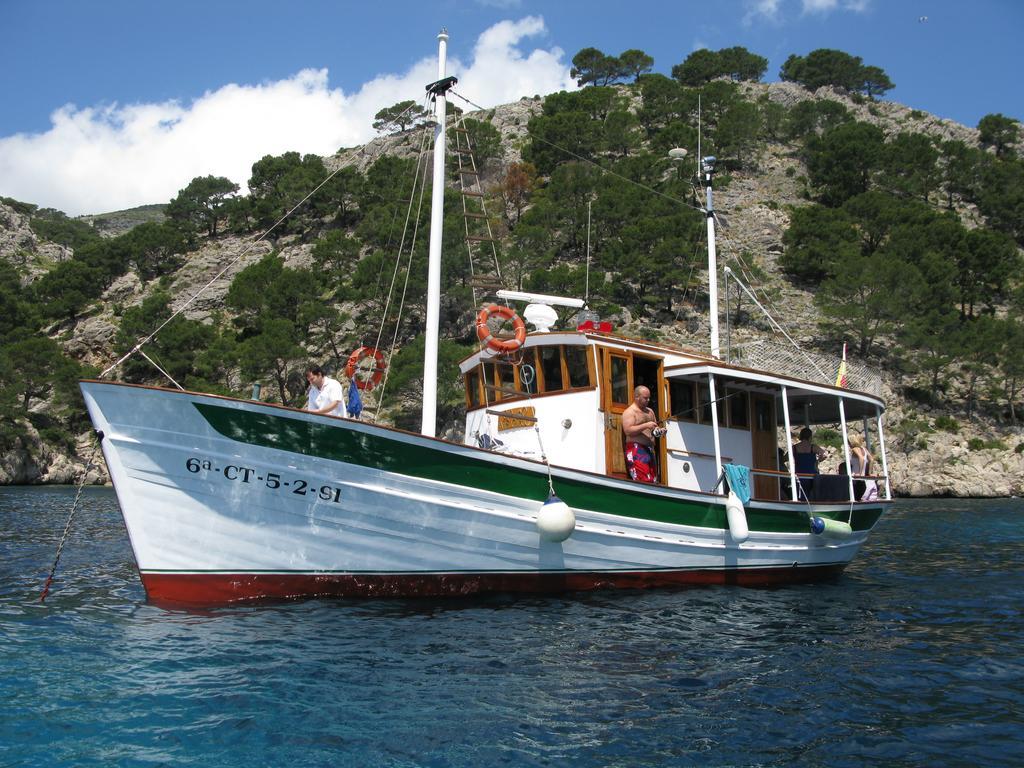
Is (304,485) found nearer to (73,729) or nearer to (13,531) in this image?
(73,729)

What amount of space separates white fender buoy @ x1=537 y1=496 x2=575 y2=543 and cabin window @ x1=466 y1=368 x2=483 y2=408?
3411 mm

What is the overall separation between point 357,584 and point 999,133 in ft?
276

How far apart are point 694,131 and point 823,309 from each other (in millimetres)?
24084

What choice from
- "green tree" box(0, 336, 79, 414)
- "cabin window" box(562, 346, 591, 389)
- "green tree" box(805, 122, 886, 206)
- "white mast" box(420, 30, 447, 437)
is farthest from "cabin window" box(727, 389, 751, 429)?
"green tree" box(805, 122, 886, 206)

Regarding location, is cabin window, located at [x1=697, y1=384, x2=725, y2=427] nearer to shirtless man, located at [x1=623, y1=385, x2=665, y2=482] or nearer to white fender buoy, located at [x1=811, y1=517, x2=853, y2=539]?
shirtless man, located at [x1=623, y1=385, x2=665, y2=482]

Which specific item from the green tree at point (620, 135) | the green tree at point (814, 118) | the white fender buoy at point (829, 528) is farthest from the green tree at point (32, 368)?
the green tree at point (814, 118)

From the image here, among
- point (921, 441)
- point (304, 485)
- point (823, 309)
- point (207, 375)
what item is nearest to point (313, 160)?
point (207, 375)

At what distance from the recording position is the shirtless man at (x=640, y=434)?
907 centimetres

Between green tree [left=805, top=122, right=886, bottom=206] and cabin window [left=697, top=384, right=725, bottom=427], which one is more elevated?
green tree [left=805, top=122, right=886, bottom=206]

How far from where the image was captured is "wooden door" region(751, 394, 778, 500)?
1144 cm

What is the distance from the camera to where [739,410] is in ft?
36.9

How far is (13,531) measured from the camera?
15.4 meters

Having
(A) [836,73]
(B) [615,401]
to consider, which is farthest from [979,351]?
(A) [836,73]

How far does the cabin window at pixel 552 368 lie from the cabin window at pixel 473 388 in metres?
1.44
